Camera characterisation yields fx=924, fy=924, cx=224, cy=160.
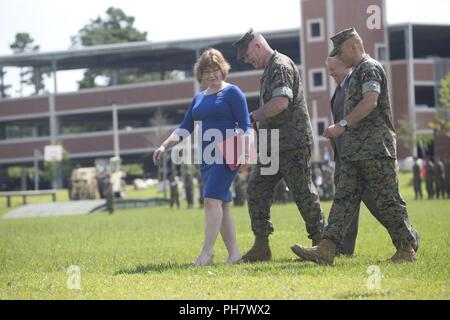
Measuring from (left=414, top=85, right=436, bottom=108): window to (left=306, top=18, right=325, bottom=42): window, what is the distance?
30.3ft

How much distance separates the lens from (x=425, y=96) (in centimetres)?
7912

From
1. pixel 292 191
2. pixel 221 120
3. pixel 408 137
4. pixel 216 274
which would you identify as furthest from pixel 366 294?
pixel 408 137

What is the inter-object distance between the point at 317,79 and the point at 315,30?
3.96 meters

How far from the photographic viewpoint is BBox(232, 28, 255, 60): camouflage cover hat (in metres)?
9.01

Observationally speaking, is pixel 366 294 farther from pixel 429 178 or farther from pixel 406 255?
pixel 429 178

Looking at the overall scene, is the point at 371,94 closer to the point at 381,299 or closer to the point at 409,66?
the point at 381,299

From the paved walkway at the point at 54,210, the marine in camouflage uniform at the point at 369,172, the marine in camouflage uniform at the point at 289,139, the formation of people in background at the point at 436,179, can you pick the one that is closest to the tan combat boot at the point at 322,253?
the marine in camouflage uniform at the point at 369,172

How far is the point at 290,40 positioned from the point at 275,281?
2873 inches

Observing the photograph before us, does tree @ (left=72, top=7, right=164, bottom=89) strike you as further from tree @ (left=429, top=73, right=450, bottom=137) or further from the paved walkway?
the paved walkway

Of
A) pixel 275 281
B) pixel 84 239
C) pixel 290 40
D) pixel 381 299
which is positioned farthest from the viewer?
pixel 290 40

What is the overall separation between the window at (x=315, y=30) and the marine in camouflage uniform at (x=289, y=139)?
215 ft

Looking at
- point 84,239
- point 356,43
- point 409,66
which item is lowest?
point 84,239

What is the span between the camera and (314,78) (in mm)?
75000
